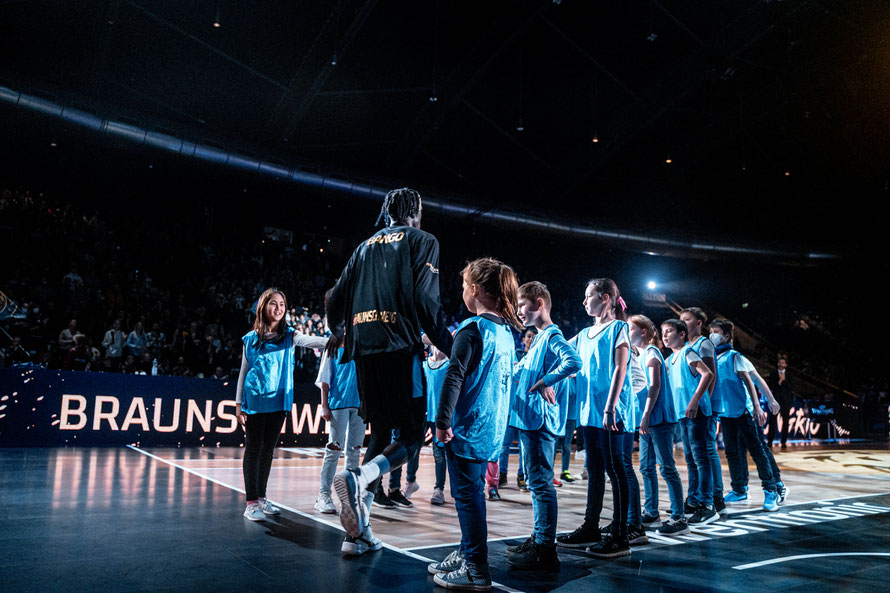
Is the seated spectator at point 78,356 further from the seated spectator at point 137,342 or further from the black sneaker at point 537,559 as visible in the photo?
the black sneaker at point 537,559

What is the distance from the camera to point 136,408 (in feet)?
31.8

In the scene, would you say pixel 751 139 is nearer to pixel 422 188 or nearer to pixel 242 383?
pixel 422 188

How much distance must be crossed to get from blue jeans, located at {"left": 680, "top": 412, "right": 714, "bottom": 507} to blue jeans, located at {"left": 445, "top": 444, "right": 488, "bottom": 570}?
290cm

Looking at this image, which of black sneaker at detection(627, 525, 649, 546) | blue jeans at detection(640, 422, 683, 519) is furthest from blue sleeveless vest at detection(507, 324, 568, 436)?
blue jeans at detection(640, 422, 683, 519)

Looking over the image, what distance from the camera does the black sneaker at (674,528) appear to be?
4.36m

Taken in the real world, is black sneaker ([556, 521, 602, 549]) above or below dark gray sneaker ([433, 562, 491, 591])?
below

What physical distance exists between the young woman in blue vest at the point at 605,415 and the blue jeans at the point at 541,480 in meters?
0.50

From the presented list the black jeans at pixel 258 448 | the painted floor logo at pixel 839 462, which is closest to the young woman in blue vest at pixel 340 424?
the black jeans at pixel 258 448

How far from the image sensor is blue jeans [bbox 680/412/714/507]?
196 inches

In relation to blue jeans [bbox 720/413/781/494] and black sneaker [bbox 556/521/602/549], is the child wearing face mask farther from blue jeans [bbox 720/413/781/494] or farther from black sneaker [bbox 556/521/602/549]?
black sneaker [bbox 556/521/602/549]

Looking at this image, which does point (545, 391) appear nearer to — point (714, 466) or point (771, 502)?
point (714, 466)

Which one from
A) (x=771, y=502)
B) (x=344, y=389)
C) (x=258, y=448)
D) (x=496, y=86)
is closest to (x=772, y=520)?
(x=771, y=502)

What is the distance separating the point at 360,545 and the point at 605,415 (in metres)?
1.74

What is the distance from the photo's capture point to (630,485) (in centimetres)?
396
